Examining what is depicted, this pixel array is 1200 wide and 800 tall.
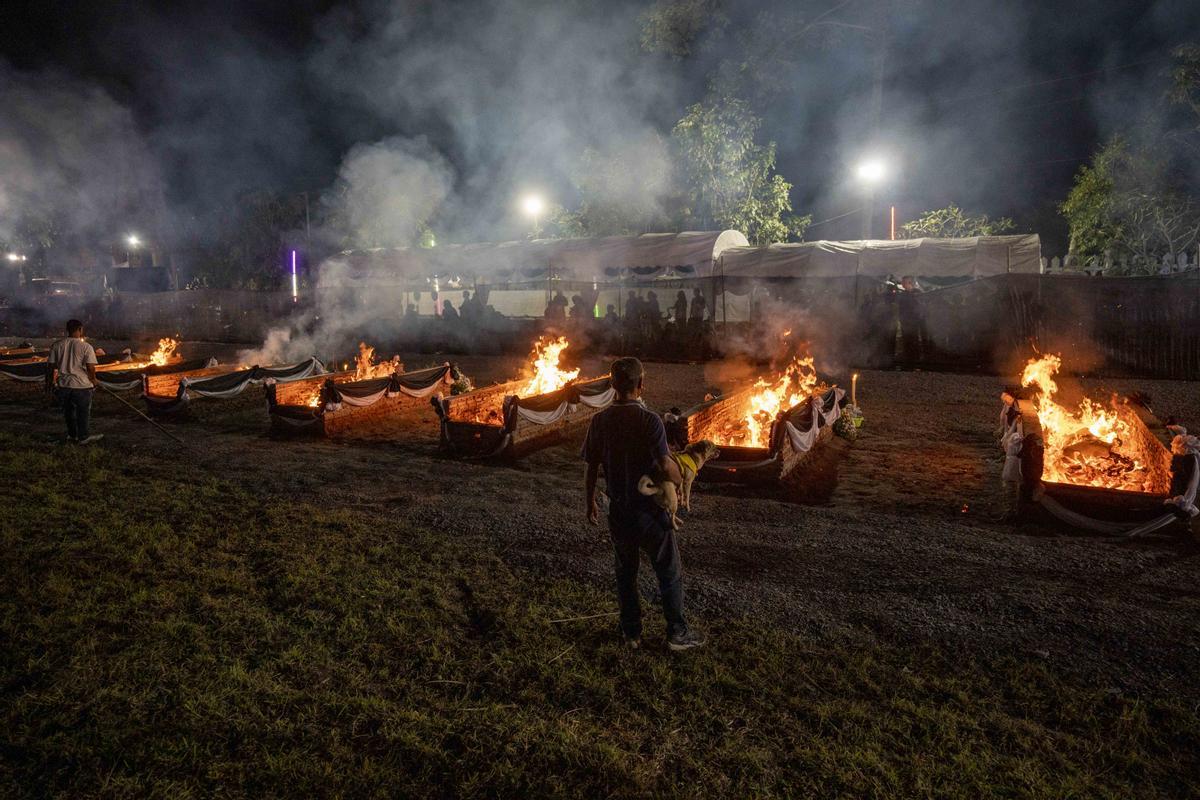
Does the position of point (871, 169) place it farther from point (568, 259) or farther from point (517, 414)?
point (517, 414)

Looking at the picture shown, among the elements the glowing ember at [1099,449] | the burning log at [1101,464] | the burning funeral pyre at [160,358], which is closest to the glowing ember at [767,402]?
the burning log at [1101,464]

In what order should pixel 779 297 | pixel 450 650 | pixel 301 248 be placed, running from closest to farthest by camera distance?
pixel 450 650
pixel 779 297
pixel 301 248

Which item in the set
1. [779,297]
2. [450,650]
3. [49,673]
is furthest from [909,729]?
[779,297]

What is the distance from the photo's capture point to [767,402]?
9.99 m

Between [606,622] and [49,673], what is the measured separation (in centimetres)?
331

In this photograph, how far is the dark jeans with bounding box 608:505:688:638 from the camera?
153 inches

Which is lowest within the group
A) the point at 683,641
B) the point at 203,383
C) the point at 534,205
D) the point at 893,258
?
the point at 683,641

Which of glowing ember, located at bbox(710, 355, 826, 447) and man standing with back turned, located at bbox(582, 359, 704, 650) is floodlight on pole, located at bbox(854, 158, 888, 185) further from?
man standing with back turned, located at bbox(582, 359, 704, 650)

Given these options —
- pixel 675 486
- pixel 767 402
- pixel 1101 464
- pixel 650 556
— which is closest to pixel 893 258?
pixel 767 402

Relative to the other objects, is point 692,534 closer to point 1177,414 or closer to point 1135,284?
point 1177,414

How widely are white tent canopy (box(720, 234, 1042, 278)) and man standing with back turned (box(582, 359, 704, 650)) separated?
55.1 feet

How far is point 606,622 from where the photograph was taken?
443 centimetres

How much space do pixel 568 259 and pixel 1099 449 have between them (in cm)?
1822

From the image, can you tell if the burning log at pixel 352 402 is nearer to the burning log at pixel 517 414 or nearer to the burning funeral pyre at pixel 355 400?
the burning funeral pyre at pixel 355 400
